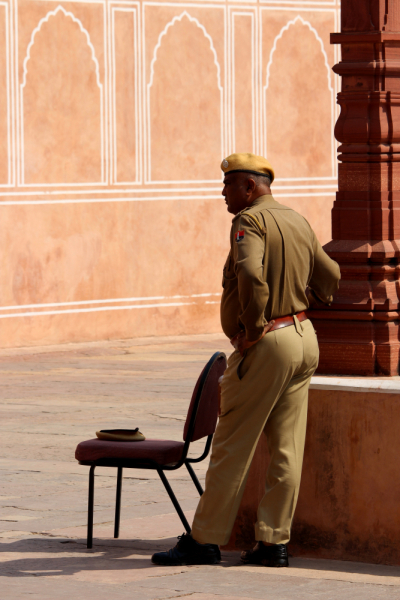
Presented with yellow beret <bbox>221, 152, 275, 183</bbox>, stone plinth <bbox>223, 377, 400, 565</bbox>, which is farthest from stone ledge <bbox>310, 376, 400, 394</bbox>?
yellow beret <bbox>221, 152, 275, 183</bbox>

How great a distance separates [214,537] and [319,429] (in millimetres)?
679

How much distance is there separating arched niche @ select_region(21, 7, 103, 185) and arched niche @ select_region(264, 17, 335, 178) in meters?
2.82

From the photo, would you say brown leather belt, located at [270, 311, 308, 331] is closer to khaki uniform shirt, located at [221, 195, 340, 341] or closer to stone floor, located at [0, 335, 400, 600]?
khaki uniform shirt, located at [221, 195, 340, 341]

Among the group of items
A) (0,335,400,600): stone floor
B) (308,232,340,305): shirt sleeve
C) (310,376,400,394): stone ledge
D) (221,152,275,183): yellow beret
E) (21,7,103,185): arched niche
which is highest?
(21,7,103,185): arched niche

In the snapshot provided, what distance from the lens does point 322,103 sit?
63.6 ft

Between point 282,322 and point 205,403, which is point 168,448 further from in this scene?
point 282,322

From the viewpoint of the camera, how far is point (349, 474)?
6.38 m

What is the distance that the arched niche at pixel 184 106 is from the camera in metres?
17.6

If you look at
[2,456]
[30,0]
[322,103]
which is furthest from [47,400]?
[322,103]

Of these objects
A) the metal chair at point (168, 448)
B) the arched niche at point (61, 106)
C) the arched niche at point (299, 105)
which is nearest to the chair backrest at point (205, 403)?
the metal chair at point (168, 448)

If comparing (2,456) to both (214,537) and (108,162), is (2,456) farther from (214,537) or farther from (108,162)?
(108,162)

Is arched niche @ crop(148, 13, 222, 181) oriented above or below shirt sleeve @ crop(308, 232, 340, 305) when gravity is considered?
above

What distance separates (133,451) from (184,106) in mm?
11694

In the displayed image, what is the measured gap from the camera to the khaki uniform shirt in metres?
5.93
